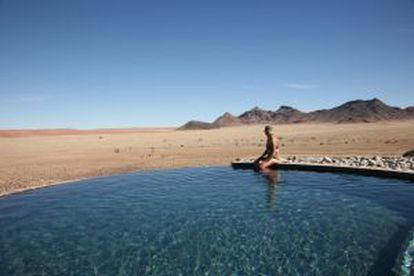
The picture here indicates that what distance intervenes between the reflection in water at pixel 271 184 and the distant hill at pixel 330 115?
105436 mm

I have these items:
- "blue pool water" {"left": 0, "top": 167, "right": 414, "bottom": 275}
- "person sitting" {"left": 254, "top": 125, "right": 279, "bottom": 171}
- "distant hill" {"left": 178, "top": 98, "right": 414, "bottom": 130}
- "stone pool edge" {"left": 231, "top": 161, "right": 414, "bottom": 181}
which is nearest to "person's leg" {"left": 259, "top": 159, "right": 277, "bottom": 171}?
"person sitting" {"left": 254, "top": 125, "right": 279, "bottom": 171}

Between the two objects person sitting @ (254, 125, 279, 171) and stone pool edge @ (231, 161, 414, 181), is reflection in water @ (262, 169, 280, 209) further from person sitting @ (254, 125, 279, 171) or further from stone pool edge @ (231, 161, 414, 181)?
stone pool edge @ (231, 161, 414, 181)

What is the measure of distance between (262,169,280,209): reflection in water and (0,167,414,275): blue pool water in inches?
1.1

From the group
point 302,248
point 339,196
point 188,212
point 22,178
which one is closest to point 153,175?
point 22,178

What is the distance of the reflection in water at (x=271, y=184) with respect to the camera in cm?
1130

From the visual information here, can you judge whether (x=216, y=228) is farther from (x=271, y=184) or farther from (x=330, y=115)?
(x=330, y=115)

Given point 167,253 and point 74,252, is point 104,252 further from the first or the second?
point 167,253

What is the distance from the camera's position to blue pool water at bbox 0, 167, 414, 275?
716 centimetres

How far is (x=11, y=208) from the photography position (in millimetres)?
11805

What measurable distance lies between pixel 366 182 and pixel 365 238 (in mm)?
5306

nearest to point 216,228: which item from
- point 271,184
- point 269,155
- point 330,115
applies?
point 271,184

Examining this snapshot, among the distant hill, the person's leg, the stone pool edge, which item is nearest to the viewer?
the stone pool edge

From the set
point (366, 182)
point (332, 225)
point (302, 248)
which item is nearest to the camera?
point (302, 248)

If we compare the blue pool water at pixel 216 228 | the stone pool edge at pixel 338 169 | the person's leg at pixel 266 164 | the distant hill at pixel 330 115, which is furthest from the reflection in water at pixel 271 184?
the distant hill at pixel 330 115
